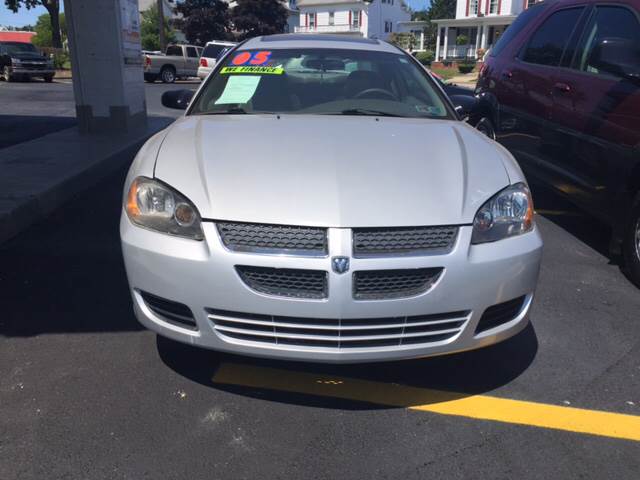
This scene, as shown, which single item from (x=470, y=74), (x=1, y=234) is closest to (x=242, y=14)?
(x=470, y=74)

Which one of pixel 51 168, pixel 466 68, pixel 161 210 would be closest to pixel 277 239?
pixel 161 210

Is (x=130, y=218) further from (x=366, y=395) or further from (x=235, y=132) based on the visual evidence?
(x=366, y=395)

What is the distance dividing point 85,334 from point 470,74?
38.2 metres

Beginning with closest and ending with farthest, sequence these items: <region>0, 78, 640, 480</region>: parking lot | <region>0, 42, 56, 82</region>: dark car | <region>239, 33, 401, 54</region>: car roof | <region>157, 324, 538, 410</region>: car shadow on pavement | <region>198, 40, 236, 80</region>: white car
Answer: <region>0, 78, 640, 480</region>: parking lot
<region>157, 324, 538, 410</region>: car shadow on pavement
<region>239, 33, 401, 54</region>: car roof
<region>0, 42, 56, 82</region>: dark car
<region>198, 40, 236, 80</region>: white car

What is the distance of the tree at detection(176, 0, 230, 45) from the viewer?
47.9m

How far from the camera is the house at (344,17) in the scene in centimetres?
6150

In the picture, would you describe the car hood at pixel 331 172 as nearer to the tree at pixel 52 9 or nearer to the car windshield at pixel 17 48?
the car windshield at pixel 17 48

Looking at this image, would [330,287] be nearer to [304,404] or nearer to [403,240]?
[403,240]

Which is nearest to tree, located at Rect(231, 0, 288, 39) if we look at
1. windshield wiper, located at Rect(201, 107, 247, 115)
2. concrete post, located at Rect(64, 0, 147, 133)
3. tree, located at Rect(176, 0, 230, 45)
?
tree, located at Rect(176, 0, 230, 45)

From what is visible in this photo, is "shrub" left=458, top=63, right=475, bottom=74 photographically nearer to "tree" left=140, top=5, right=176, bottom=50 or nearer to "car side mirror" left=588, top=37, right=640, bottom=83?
"tree" left=140, top=5, right=176, bottom=50

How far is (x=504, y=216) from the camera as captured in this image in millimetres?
2666

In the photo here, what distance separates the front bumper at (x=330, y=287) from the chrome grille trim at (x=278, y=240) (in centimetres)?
3

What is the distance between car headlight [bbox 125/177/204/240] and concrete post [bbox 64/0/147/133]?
7.48 meters

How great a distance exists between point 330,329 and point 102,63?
844 centimetres
